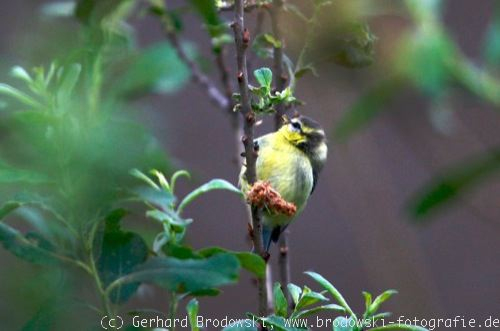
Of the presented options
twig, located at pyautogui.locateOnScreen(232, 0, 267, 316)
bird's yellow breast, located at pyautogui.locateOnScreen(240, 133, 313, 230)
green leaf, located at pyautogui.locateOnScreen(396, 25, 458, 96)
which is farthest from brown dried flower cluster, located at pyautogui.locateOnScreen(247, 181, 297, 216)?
bird's yellow breast, located at pyautogui.locateOnScreen(240, 133, 313, 230)

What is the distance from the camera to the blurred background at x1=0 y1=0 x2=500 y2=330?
968 mm

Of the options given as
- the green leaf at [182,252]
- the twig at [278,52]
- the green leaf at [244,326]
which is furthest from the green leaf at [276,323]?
the twig at [278,52]

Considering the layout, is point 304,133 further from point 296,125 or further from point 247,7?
point 247,7

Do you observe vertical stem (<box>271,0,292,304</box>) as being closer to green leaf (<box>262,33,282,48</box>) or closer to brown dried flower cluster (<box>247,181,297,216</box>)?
green leaf (<box>262,33,282,48</box>)

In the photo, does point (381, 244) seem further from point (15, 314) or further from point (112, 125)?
point (112, 125)

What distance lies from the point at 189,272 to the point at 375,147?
2.24m

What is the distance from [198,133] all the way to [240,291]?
2.23ft

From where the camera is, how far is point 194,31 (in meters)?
3.75

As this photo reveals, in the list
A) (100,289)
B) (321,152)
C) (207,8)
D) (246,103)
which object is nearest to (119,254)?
(100,289)

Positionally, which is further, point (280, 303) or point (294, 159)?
point (294, 159)

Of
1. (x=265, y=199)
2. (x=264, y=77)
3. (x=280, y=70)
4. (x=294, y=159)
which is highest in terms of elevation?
(x=294, y=159)

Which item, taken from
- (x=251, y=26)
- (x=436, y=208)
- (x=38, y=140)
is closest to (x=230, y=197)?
(x=251, y=26)

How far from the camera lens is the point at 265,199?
4.73 ft

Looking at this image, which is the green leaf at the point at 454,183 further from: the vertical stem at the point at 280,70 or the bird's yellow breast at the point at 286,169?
the bird's yellow breast at the point at 286,169
